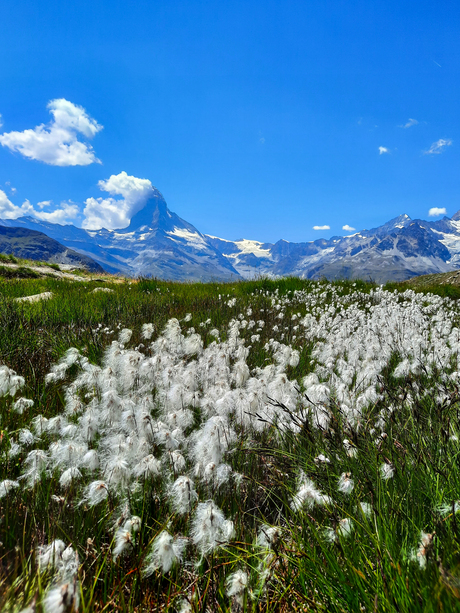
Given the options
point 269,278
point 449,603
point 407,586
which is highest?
point 269,278

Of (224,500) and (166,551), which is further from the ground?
(166,551)

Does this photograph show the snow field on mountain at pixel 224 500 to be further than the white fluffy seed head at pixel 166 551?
No

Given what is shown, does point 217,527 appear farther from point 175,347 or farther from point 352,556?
point 175,347

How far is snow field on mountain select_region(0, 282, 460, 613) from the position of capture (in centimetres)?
144

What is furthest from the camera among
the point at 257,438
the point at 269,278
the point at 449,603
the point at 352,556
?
the point at 269,278

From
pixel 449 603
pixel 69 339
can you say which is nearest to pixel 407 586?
pixel 449 603

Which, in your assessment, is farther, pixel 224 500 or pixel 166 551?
pixel 224 500

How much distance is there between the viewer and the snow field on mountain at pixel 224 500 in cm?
144

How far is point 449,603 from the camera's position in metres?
1.06

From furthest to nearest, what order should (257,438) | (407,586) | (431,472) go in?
(257,438)
(431,472)
(407,586)

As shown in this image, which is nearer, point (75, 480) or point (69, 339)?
point (75, 480)

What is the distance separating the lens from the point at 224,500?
215 cm

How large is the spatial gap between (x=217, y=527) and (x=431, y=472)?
4.66 ft

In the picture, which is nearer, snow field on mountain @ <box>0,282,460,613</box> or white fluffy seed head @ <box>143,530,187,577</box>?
snow field on mountain @ <box>0,282,460,613</box>
